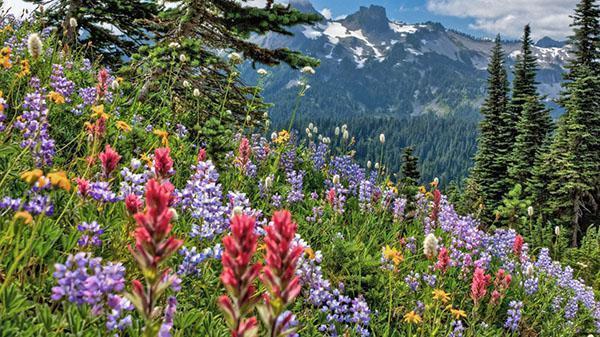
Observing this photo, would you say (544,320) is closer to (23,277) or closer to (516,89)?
(23,277)

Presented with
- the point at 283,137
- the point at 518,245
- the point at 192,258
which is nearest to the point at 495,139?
the point at 518,245

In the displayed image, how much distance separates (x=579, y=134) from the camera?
37.5 m

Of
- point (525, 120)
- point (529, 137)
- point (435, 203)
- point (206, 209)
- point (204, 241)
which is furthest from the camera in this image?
point (529, 137)

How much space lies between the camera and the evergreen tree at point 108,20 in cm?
1060

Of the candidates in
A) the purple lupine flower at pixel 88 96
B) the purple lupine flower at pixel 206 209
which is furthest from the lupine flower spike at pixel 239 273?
the purple lupine flower at pixel 88 96

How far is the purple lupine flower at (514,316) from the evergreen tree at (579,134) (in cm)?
3718

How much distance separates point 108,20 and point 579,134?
3913cm

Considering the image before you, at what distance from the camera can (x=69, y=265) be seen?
195cm

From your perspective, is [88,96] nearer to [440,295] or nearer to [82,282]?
[82,282]

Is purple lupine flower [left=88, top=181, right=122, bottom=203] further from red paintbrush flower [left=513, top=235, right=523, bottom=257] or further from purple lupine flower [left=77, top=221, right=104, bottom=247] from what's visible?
red paintbrush flower [left=513, top=235, right=523, bottom=257]

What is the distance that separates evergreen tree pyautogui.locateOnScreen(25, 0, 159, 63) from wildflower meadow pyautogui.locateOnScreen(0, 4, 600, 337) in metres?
1.66

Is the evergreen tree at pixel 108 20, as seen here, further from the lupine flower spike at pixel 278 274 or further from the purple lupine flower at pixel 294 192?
the lupine flower spike at pixel 278 274

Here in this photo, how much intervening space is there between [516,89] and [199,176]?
54407 mm

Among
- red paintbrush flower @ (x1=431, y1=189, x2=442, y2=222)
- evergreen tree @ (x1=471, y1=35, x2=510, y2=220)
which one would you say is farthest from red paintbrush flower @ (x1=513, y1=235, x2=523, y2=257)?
evergreen tree @ (x1=471, y1=35, x2=510, y2=220)
